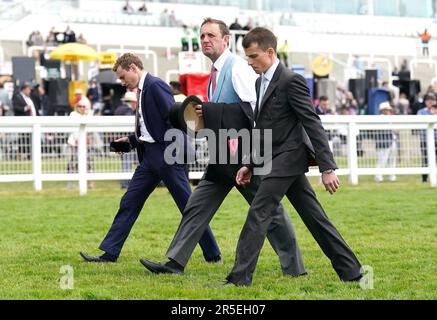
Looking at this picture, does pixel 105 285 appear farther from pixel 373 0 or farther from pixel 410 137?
pixel 373 0

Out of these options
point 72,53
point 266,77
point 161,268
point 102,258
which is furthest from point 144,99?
point 72,53

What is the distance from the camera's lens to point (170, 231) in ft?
36.1

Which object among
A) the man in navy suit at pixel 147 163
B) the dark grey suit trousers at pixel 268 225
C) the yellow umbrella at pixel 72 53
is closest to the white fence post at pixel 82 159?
the man in navy suit at pixel 147 163

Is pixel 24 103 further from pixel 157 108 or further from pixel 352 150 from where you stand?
pixel 157 108

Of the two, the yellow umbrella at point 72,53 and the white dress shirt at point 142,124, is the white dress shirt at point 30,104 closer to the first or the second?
the yellow umbrella at point 72,53

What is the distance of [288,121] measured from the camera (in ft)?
22.9

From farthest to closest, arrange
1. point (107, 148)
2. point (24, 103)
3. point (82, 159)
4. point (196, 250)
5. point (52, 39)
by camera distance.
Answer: point (52, 39)
point (24, 103)
point (107, 148)
point (82, 159)
point (196, 250)

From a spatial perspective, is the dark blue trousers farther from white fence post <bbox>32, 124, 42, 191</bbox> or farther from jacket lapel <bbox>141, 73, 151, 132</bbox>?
white fence post <bbox>32, 124, 42, 191</bbox>

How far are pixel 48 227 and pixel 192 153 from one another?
3263 mm

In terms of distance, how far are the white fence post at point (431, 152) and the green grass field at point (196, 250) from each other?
1044mm

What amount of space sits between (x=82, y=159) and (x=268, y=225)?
9.20 m

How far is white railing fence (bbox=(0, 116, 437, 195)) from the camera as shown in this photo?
51.3 feet

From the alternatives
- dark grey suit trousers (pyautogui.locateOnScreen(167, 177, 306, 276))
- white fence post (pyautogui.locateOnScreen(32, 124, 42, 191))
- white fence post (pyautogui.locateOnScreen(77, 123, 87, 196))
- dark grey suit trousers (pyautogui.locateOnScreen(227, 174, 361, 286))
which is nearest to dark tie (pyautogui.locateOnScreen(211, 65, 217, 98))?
dark grey suit trousers (pyautogui.locateOnScreen(167, 177, 306, 276))
